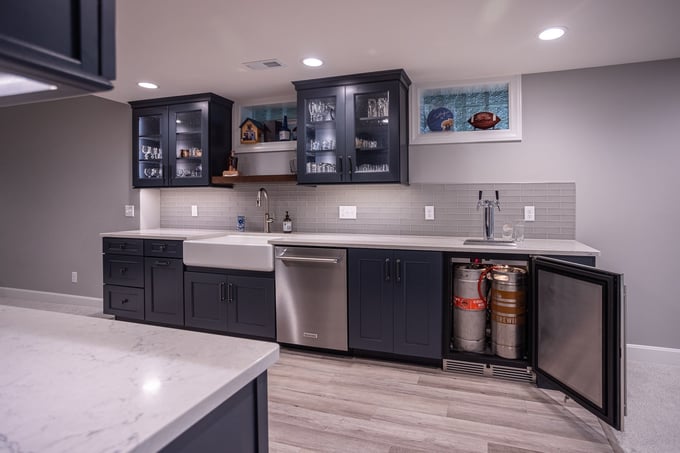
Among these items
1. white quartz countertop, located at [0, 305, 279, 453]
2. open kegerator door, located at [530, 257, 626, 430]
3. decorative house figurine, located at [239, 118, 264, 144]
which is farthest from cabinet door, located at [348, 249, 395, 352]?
white quartz countertop, located at [0, 305, 279, 453]

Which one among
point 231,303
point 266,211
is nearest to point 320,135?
point 266,211

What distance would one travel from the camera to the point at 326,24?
8.38 ft

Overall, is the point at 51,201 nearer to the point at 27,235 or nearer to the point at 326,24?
the point at 27,235

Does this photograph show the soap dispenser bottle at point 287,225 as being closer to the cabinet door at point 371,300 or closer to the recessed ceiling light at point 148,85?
the cabinet door at point 371,300

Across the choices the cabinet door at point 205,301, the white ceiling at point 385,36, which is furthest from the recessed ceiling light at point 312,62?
the cabinet door at point 205,301

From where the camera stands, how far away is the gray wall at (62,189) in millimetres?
4680

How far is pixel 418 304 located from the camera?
9.95ft

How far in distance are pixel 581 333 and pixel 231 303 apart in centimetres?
261

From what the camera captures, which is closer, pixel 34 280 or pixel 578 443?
pixel 578 443

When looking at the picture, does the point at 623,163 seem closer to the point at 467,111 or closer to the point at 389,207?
the point at 467,111

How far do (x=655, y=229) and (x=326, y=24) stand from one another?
9.39 ft

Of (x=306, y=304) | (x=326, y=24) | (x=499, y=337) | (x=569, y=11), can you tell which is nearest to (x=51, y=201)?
(x=306, y=304)

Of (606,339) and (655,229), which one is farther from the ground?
(655,229)

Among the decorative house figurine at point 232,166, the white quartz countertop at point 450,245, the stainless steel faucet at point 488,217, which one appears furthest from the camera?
the decorative house figurine at point 232,166
